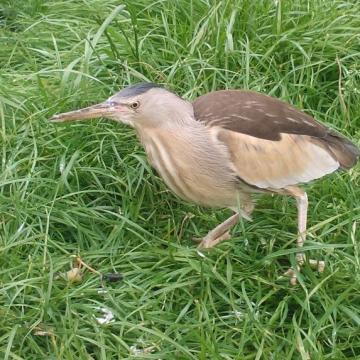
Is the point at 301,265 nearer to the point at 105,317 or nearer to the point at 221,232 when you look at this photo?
the point at 221,232

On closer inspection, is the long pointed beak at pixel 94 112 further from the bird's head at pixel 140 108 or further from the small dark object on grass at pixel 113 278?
the small dark object on grass at pixel 113 278

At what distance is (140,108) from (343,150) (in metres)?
0.88

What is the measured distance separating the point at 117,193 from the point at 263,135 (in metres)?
0.71

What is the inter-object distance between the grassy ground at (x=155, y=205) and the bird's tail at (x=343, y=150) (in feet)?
0.49

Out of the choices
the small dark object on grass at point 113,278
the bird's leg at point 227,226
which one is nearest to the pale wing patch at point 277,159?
the bird's leg at point 227,226

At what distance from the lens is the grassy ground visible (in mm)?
3582

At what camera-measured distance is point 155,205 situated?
427cm

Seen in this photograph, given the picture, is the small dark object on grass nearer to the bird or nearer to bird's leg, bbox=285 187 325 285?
the bird

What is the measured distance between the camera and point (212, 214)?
433 cm

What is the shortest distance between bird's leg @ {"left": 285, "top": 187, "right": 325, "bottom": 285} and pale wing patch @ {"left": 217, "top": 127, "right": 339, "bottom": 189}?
0.05 metres

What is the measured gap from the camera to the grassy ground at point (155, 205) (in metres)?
3.58

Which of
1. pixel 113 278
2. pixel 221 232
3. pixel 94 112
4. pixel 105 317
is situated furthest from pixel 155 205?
pixel 105 317

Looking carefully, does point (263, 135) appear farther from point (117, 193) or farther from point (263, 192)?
point (117, 193)

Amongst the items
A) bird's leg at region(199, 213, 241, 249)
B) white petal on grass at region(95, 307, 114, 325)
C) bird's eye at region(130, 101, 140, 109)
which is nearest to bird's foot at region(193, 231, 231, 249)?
bird's leg at region(199, 213, 241, 249)
